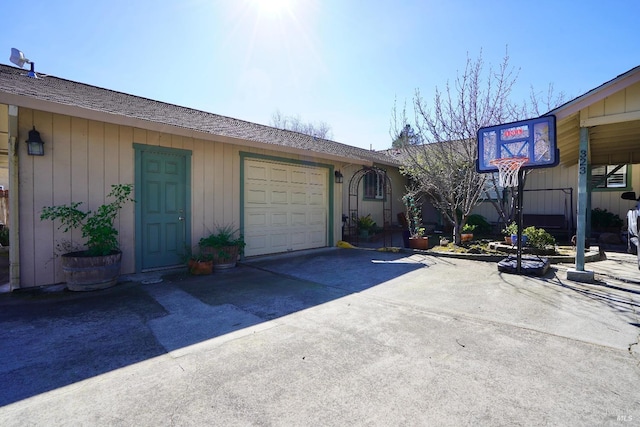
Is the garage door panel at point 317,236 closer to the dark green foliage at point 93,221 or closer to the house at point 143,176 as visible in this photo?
the house at point 143,176

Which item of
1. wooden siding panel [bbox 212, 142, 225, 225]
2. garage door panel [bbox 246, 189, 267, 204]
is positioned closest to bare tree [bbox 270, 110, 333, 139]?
garage door panel [bbox 246, 189, 267, 204]

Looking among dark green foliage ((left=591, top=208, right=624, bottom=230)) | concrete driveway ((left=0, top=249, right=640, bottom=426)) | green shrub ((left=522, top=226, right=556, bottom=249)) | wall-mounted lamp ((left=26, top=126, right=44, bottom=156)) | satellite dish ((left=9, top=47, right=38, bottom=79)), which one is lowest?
concrete driveway ((left=0, top=249, right=640, bottom=426))

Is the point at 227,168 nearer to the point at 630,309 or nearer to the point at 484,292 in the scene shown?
the point at 484,292

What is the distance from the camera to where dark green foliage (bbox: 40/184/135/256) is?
439 centimetres

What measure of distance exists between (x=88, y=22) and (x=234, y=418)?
7.11 meters

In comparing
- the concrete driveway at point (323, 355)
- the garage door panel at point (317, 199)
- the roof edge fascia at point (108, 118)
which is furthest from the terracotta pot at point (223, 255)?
the garage door panel at point (317, 199)

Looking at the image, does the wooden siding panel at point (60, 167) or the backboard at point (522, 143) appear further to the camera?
the backboard at point (522, 143)

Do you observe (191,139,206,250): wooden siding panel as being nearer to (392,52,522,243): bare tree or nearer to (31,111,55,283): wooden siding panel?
(31,111,55,283): wooden siding panel

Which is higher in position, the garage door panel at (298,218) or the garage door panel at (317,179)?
the garage door panel at (317,179)

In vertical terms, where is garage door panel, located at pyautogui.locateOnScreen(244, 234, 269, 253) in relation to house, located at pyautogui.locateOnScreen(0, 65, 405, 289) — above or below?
below

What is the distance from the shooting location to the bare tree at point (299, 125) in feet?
98.3

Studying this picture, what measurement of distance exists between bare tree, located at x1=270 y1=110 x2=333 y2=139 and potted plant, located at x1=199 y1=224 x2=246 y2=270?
81.7 ft

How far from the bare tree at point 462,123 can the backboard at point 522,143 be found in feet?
7.69

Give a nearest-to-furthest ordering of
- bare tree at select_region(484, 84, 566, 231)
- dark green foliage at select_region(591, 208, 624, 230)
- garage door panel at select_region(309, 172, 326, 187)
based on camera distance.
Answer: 1. garage door panel at select_region(309, 172, 326, 187)
2. bare tree at select_region(484, 84, 566, 231)
3. dark green foliage at select_region(591, 208, 624, 230)
